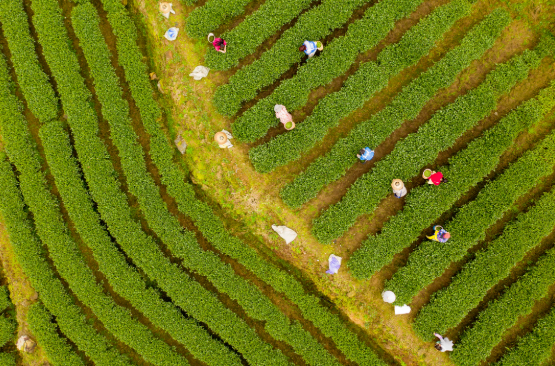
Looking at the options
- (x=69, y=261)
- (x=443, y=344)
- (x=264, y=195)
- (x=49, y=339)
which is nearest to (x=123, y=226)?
(x=69, y=261)

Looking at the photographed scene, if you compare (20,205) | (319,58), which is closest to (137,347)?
(20,205)

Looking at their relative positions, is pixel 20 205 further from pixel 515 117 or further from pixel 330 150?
pixel 515 117

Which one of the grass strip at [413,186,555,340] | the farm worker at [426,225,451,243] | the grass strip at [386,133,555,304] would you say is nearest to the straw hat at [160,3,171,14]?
the grass strip at [386,133,555,304]

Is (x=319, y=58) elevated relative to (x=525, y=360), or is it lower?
elevated

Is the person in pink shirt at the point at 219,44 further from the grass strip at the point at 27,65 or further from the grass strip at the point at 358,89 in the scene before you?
the grass strip at the point at 27,65

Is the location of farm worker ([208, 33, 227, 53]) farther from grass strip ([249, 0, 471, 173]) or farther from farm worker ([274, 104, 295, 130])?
grass strip ([249, 0, 471, 173])

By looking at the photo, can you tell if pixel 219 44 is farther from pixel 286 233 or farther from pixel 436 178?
pixel 436 178
